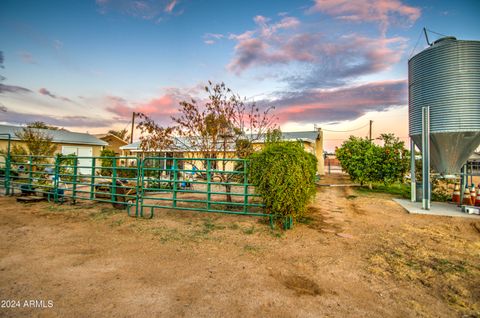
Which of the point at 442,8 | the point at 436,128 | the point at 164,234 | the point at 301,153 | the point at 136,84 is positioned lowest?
the point at 164,234

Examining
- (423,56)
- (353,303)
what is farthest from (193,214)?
(423,56)

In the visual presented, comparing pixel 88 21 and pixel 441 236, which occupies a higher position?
pixel 88 21

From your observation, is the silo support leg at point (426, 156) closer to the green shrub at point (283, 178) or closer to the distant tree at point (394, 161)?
the green shrub at point (283, 178)

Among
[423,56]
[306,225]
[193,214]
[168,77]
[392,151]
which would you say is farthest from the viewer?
[392,151]

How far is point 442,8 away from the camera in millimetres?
7586

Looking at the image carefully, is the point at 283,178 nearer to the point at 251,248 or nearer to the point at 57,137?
the point at 251,248

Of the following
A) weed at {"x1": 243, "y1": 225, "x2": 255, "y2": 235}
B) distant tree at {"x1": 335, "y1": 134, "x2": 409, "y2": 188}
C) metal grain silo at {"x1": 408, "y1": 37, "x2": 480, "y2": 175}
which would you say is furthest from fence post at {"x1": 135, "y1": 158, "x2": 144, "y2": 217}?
distant tree at {"x1": 335, "y1": 134, "x2": 409, "y2": 188}

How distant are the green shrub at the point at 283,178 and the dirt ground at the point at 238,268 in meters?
0.62

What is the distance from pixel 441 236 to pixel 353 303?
3.84 m

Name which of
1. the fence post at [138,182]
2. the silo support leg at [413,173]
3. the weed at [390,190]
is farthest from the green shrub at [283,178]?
the weed at [390,190]

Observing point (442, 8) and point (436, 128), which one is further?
point (442, 8)

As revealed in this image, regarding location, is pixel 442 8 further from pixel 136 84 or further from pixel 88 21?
pixel 88 21

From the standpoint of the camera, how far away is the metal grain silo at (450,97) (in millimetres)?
6754

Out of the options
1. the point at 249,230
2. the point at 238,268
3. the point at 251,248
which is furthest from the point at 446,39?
the point at 238,268
